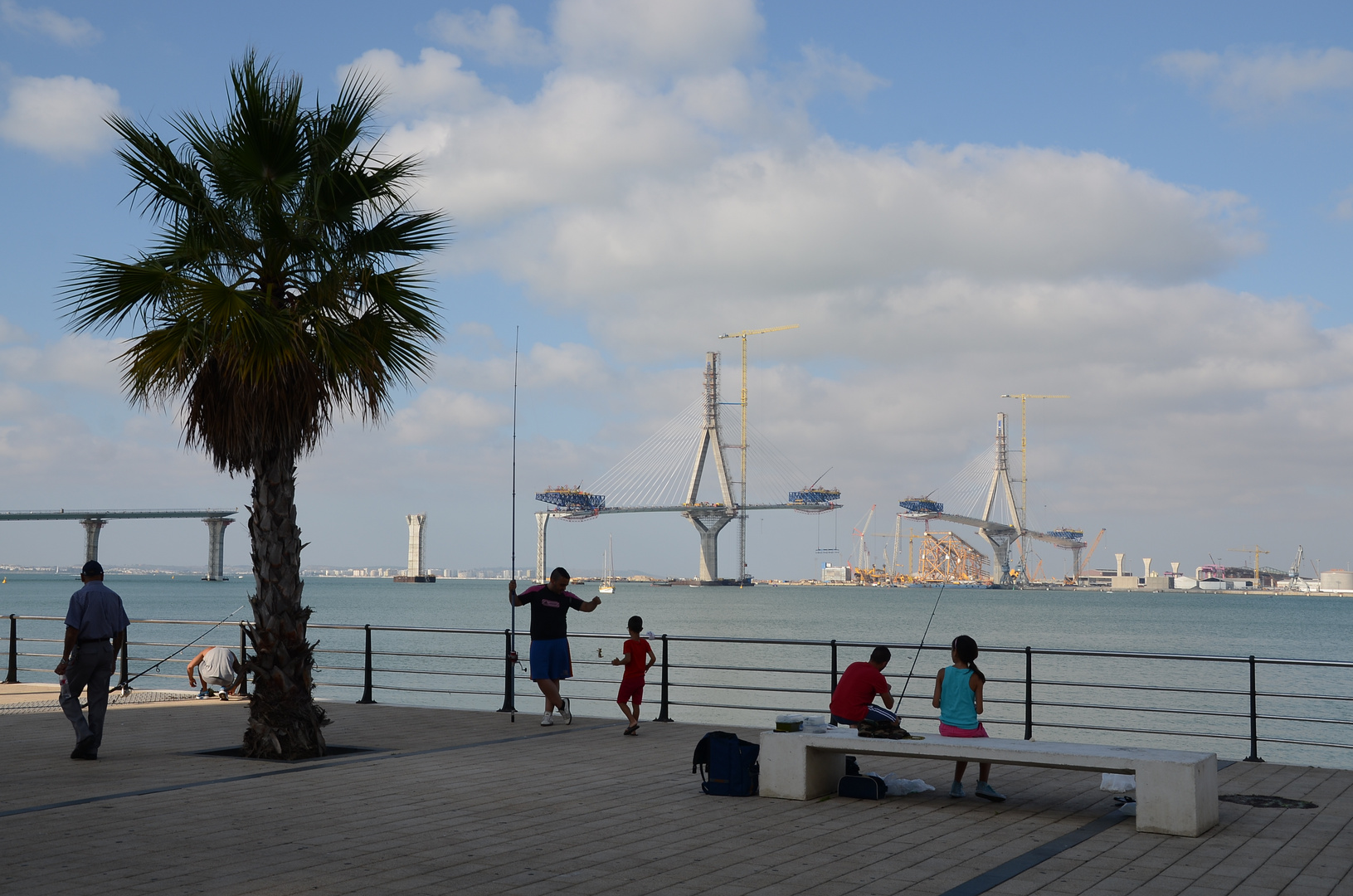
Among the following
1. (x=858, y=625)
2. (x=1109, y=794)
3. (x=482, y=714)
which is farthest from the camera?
(x=858, y=625)

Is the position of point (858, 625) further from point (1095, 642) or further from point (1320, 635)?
point (1320, 635)

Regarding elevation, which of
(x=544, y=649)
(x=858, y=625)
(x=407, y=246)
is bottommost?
(x=858, y=625)

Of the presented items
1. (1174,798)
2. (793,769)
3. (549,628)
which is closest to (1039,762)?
(1174,798)

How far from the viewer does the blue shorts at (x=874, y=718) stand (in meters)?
8.11

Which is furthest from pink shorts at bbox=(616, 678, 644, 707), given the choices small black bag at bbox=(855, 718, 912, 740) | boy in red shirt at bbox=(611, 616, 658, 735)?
small black bag at bbox=(855, 718, 912, 740)

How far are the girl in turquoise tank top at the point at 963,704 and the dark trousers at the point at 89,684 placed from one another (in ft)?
22.4

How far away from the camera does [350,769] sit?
30.7 ft

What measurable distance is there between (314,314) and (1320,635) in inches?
3058

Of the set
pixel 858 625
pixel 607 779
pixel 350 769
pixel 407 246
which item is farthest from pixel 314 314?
pixel 858 625

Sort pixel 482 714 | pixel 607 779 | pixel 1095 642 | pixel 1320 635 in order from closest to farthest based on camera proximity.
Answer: pixel 607 779 → pixel 482 714 → pixel 1095 642 → pixel 1320 635

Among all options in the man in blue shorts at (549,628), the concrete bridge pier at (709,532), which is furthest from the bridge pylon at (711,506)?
the man in blue shorts at (549,628)

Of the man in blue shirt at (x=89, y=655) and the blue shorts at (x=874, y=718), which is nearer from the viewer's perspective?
the blue shorts at (x=874, y=718)

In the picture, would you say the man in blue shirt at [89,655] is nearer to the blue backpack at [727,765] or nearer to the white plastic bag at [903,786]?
the blue backpack at [727,765]

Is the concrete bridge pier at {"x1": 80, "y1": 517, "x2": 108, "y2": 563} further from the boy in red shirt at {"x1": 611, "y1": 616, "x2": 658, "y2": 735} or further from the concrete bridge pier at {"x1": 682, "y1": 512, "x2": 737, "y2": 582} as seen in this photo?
the boy in red shirt at {"x1": 611, "y1": 616, "x2": 658, "y2": 735}
